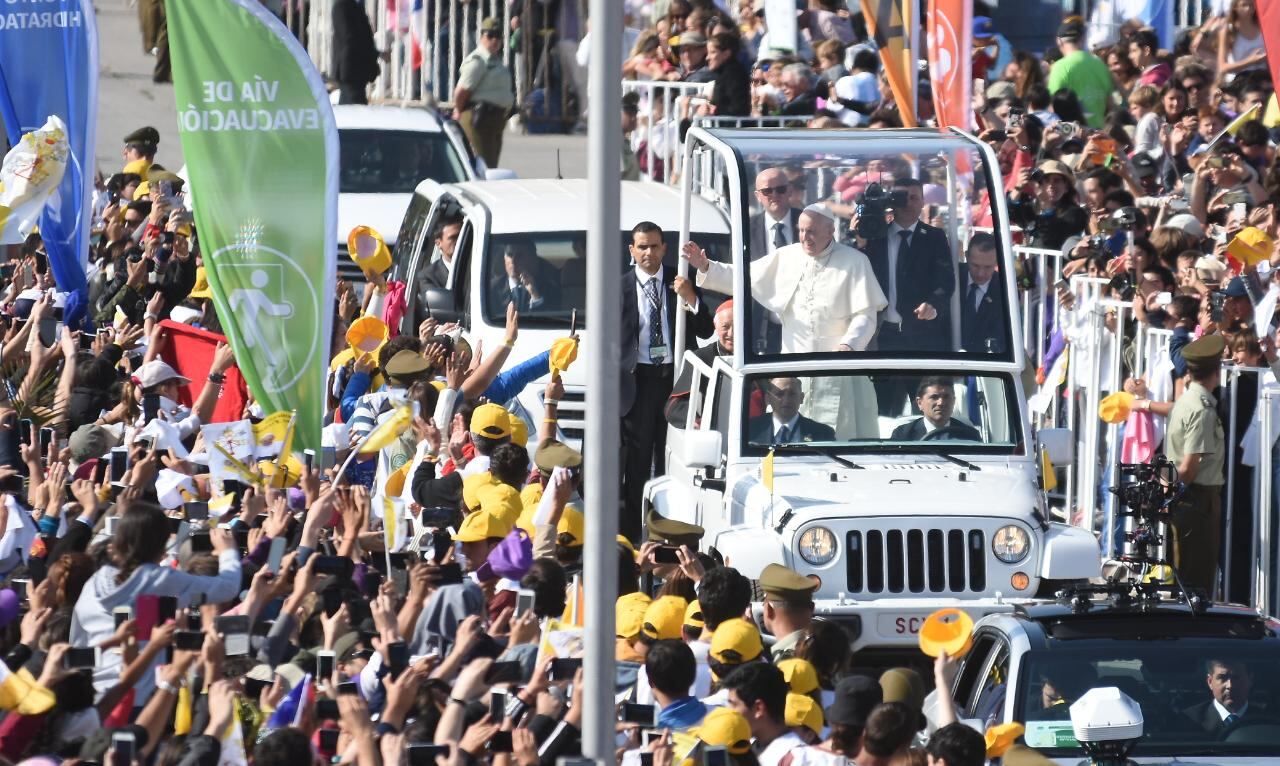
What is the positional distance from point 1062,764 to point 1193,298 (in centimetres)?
532

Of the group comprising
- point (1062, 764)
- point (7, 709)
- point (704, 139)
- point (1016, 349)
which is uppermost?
point (704, 139)


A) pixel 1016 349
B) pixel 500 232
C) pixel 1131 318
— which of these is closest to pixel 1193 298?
pixel 1131 318

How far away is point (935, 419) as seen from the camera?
37.8 ft

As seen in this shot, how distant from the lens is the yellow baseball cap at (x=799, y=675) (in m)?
7.88

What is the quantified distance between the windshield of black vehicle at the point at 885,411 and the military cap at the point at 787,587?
6.81ft

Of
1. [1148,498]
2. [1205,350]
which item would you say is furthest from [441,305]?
[1148,498]

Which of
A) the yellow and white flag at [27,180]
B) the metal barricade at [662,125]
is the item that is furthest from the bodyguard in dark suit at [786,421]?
the metal barricade at [662,125]

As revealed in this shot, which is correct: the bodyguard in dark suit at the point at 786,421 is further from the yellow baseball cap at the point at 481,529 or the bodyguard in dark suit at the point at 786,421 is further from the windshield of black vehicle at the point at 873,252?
the yellow baseball cap at the point at 481,529

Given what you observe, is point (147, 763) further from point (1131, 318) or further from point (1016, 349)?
point (1131, 318)

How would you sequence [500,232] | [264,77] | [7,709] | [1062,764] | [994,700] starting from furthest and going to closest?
[500,232]
[264,77]
[994,700]
[1062,764]
[7,709]

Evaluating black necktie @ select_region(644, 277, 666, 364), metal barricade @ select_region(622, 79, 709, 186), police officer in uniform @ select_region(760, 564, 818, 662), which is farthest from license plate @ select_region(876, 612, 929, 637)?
metal barricade @ select_region(622, 79, 709, 186)

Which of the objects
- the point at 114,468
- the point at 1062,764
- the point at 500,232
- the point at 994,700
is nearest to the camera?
the point at 1062,764

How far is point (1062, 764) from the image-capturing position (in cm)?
788

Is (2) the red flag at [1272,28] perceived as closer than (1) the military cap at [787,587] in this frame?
No
